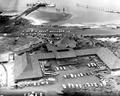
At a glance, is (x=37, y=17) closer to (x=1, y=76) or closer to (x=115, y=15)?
(x=115, y=15)

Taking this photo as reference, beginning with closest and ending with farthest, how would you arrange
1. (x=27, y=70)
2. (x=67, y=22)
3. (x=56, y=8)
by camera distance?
(x=27, y=70), (x=67, y=22), (x=56, y=8)

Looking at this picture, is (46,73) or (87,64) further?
(87,64)

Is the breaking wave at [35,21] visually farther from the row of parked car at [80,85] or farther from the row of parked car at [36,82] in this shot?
the row of parked car at [80,85]

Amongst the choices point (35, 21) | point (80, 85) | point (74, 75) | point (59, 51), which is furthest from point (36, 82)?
point (35, 21)

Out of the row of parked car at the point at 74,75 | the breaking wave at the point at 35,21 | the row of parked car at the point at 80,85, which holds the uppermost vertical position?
the breaking wave at the point at 35,21

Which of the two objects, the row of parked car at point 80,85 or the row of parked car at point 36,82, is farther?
the row of parked car at point 36,82

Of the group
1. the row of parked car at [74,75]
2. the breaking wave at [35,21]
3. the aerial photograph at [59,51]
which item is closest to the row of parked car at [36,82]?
the aerial photograph at [59,51]

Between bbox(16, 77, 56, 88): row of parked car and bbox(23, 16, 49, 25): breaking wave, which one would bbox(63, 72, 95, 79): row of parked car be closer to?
bbox(16, 77, 56, 88): row of parked car

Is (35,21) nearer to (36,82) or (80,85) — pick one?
(36,82)

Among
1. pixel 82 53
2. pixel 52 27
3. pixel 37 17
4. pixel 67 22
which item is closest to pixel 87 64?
pixel 82 53
